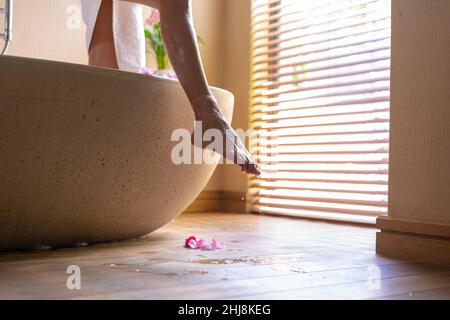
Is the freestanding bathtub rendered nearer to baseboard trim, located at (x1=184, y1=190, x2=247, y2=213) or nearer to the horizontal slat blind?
the horizontal slat blind

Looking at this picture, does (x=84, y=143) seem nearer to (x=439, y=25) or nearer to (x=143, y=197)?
(x=143, y=197)

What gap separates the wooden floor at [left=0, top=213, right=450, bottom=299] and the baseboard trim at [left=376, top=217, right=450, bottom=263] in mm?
47

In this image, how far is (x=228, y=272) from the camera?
1.15 metres

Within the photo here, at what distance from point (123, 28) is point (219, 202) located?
1.32 m

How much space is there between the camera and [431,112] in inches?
52.9

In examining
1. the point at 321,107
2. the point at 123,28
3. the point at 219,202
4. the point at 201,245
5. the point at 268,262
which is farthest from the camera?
the point at 219,202

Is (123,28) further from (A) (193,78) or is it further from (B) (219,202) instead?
(B) (219,202)

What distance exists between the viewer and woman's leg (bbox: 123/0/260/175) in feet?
4.65

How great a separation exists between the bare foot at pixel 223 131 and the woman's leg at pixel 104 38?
0.55 m

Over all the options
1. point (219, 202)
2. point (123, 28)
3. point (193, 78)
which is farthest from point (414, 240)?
point (219, 202)
